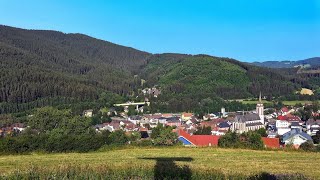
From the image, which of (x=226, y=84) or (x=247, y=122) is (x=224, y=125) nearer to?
(x=247, y=122)

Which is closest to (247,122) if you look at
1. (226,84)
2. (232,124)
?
(232,124)

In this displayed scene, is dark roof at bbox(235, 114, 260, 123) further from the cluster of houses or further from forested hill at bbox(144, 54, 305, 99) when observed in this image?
forested hill at bbox(144, 54, 305, 99)

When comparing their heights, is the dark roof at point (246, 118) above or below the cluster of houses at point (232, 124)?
above

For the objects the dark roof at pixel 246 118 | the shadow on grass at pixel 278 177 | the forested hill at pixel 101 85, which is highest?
the forested hill at pixel 101 85

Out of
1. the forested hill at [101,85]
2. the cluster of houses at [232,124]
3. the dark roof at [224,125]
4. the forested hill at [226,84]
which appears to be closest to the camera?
the cluster of houses at [232,124]

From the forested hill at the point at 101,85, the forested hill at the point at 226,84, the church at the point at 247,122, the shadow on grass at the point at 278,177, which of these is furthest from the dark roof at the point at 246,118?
the shadow on grass at the point at 278,177

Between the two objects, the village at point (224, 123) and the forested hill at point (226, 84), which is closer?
the village at point (224, 123)

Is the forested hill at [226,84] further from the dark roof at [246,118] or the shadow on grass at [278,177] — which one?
the shadow on grass at [278,177]

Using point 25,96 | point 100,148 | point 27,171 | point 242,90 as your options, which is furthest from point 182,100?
point 27,171

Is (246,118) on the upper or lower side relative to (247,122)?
upper

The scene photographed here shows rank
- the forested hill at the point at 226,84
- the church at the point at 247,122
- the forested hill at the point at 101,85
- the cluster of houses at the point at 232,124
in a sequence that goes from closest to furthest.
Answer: the cluster of houses at the point at 232,124, the church at the point at 247,122, the forested hill at the point at 101,85, the forested hill at the point at 226,84

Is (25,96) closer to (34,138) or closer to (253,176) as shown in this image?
(34,138)

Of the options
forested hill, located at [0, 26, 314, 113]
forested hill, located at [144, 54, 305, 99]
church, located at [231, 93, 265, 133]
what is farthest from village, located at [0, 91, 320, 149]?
forested hill, located at [144, 54, 305, 99]

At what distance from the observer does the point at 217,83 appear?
602 feet
